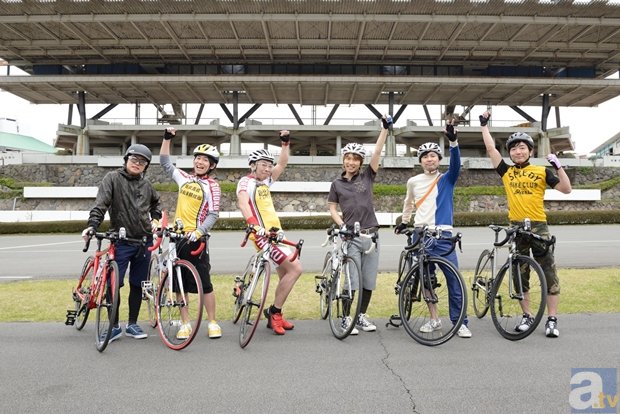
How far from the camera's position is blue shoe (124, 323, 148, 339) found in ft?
15.6

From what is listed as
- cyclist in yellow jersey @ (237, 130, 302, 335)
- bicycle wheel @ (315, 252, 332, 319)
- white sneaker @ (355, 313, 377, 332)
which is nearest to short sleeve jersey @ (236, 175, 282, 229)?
cyclist in yellow jersey @ (237, 130, 302, 335)

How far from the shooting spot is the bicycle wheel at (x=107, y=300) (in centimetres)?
433

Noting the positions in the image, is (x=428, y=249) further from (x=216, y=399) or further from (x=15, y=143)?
(x=15, y=143)

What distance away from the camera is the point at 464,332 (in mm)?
4668

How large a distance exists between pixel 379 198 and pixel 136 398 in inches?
1045

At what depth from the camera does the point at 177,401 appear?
3164 millimetres

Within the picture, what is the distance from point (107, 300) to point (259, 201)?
2.00 meters

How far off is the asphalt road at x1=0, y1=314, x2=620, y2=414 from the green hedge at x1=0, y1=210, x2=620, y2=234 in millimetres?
17499

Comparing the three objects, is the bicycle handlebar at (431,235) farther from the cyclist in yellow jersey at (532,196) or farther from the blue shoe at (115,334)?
the blue shoe at (115,334)

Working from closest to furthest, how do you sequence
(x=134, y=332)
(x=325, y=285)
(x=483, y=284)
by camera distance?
(x=134, y=332)
(x=325, y=285)
(x=483, y=284)

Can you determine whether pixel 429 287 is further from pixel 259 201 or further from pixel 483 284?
pixel 259 201

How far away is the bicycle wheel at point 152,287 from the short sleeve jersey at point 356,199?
2316 mm

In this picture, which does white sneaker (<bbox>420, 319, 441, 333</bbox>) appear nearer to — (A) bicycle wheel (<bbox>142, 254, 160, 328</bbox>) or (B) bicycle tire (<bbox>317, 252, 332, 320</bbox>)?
(B) bicycle tire (<bbox>317, 252, 332, 320</bbox>)

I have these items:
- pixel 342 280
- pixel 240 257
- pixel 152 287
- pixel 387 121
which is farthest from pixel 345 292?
pixel 240 257
